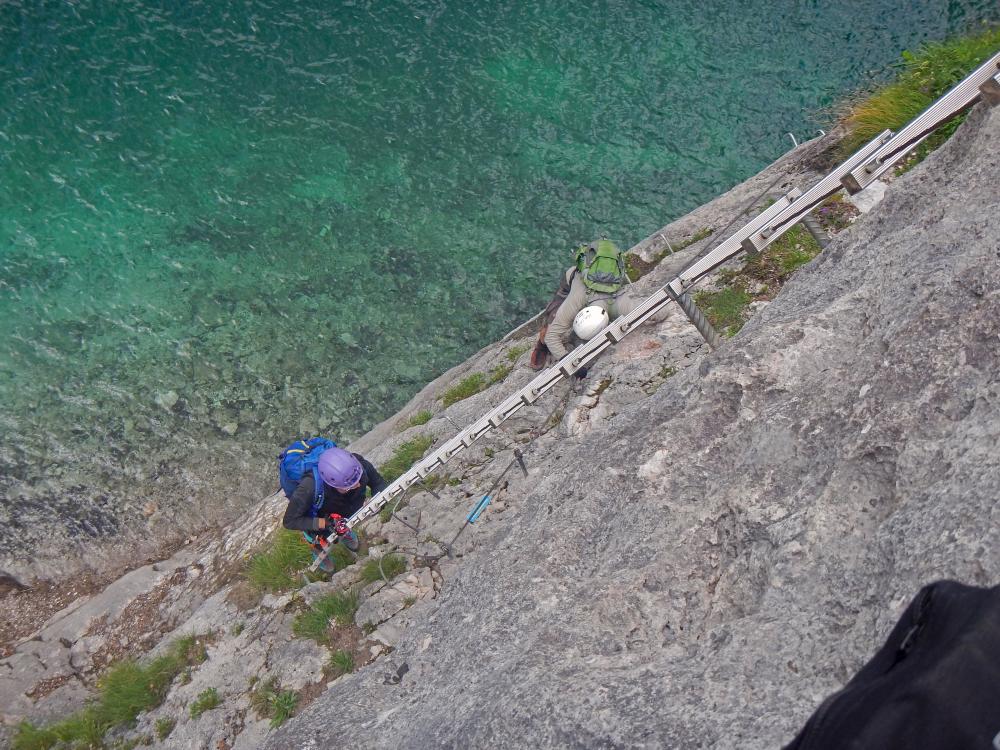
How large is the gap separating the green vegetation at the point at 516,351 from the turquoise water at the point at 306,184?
3.17 m

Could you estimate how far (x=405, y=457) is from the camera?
43.5 ft

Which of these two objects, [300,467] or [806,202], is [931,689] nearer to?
[806,202]

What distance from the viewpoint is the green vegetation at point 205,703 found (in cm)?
1073

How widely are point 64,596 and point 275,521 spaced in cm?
510

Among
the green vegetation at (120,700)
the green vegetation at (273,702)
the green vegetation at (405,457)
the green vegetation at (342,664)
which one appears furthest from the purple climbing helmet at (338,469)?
the green vegetation at (120,700)

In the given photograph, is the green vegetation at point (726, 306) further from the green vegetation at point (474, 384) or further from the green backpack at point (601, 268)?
the green vegetation at point (474, 384)

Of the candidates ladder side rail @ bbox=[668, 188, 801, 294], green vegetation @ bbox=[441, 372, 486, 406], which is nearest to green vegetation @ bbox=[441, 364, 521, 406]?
green vegetation @ bbox=[441, 372, 486, 406]

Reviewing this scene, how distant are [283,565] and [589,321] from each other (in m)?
6.30

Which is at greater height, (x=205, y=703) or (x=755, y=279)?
(x=205, y=703)

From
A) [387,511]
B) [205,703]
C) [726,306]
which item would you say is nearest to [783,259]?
[726,306]

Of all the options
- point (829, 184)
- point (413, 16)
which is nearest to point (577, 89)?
point (413, 16)

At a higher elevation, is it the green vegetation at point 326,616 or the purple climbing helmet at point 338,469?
the purple climbing helmet at point 338,469

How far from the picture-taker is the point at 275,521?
551 inches

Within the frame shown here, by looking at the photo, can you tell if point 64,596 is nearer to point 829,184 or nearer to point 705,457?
point 705,457
